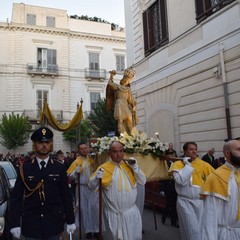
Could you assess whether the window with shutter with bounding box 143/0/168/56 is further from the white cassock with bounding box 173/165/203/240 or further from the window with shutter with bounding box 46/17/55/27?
the window with shutter with bounding box 46/17/55/27

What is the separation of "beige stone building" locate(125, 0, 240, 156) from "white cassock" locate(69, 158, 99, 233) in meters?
5.08

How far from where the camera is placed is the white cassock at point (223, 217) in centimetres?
288

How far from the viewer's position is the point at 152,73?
1455 centimetres

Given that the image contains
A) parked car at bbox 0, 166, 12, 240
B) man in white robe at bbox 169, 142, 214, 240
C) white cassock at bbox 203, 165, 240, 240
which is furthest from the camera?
parked car at bbox 0, 166, 12, 240

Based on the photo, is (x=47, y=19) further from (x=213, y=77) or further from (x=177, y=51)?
(x=213, y=77)

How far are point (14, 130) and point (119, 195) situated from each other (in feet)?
85.4

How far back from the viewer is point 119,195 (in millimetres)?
4699

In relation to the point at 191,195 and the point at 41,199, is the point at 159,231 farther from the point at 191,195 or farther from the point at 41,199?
the point at 41,199

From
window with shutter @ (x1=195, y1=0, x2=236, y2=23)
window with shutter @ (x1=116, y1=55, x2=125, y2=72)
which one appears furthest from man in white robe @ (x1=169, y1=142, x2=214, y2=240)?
window with shutter @ (x1=116, y1=55, x2=125, y2=72)

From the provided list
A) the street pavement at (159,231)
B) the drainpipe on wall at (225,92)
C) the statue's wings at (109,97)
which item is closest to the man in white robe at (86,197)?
the street pavement at (159,231)

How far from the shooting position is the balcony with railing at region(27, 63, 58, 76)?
1291 inches

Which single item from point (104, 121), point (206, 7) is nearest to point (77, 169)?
point (206, 7)

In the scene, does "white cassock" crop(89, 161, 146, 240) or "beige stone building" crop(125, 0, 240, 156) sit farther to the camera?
"beige stone building" crop(125, 0, 240, 156)

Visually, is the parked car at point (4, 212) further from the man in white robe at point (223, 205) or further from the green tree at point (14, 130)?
the green tree at point (14, 130)
